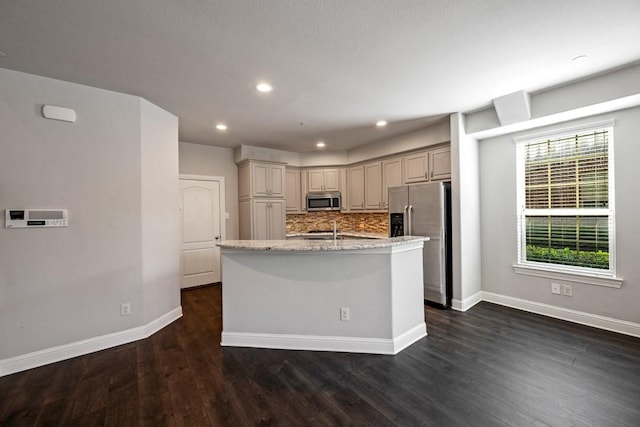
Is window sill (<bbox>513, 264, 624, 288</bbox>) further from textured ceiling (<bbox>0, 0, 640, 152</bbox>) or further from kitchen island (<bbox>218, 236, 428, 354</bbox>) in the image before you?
textured ceiling (<bbox>0, 0, 640, 152</bbox>)

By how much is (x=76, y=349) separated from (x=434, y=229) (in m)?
4.29

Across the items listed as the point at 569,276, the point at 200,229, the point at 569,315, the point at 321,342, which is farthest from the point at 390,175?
the point at 200,229

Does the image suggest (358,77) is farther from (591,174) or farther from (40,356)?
(40,356)

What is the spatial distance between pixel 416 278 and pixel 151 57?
127 inches

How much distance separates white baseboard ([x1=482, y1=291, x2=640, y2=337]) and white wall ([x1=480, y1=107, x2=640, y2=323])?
5 cm

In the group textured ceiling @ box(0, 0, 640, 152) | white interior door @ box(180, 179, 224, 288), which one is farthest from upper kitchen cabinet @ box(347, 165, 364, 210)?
white interior door @ box(180, 179, 224, 288)

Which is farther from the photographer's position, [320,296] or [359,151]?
[359,151]

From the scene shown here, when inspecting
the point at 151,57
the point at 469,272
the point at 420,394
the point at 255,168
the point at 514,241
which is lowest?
the point at 420,394

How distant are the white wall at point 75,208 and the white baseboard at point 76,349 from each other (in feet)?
0.16

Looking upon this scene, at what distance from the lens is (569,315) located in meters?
3.42

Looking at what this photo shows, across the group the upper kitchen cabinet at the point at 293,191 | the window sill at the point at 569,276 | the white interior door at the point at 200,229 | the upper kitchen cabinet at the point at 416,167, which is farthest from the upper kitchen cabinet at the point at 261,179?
the window sill at the point at 569,276

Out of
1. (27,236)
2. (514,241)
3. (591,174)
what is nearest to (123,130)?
(27,236)

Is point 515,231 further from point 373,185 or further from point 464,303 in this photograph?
point 373,185

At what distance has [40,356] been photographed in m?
2.57
